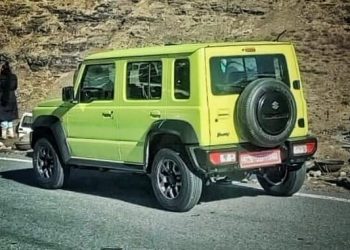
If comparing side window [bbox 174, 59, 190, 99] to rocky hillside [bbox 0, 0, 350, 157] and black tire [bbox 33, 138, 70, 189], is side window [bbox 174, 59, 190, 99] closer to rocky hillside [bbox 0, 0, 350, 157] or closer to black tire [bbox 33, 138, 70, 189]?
black tire [bbox 33, 138, 70, 189]

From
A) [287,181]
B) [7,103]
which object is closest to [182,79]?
[287,181]

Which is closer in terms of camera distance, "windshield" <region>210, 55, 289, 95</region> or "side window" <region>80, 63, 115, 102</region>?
"windshield" <region>210, 55, 289, 95</region>

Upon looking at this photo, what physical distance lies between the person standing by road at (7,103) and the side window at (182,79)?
987 centimetres

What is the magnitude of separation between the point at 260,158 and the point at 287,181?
1034 mm

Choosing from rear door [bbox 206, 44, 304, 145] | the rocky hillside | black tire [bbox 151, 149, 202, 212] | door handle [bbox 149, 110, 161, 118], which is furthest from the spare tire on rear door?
the rocky hillside

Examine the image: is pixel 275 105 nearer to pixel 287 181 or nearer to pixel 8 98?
pixel 287 181

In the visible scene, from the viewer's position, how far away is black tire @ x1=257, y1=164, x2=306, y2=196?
959cm

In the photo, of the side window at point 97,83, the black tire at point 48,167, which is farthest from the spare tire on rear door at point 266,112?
the black tire at point 48,167

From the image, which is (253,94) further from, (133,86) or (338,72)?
(338,72)

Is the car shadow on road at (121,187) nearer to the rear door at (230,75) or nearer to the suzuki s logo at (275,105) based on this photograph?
the rear door at (230,75)

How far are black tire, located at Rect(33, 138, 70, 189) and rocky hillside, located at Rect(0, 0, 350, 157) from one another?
26.1 feet

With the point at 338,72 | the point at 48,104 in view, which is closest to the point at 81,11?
the point at 338,72

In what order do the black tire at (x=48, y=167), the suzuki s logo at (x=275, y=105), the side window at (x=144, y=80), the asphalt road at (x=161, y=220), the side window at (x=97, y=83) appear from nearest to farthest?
the asphalt road at (x=161, y=220) < the suzuki s logo at (x=275, y=105) < the side window at (x=144, y=80) < the side window at (x=97, y=83) < the black tire at (x=48, y=167)

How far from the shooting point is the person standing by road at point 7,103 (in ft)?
58.9
